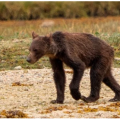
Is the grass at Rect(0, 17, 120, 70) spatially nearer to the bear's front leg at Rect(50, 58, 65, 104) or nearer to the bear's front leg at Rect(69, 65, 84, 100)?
the bear's front leg at Rect(50, 58, 65, 104)

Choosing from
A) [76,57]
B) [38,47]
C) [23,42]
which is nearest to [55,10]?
[23,42]

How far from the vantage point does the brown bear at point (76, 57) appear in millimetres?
10492

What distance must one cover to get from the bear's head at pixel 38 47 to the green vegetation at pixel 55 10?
24050 millimetres

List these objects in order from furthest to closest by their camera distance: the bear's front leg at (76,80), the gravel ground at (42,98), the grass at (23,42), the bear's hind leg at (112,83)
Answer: the grass at (23,42), the bear's hind leg at (112,83), the bear's front leg at (76,80), the gravel ground at (42,98)

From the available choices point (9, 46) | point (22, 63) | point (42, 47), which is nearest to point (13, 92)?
point (42, 47)

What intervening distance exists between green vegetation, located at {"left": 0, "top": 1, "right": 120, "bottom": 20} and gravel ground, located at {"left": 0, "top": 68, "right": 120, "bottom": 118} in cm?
2042

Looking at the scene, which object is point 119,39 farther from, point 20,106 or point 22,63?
point 20,106

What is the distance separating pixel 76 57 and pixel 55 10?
26.7 m

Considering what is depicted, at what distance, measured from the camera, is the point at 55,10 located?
37.0 meters

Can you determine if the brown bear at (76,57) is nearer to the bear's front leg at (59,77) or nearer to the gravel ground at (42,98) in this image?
the bear's front leg at (59,77)

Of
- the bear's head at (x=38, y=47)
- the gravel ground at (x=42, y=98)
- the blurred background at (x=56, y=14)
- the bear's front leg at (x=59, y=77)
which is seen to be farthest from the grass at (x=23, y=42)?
the bear's head at (x=38, y=47)

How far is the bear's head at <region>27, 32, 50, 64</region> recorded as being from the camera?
34.1ft

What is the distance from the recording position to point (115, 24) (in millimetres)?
24125

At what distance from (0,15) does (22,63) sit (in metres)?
19.1
